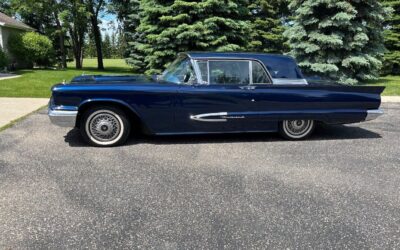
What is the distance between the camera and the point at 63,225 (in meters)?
3.12

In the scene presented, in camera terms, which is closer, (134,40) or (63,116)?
(63,116)

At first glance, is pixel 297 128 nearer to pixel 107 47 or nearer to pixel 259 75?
pixel 259 75

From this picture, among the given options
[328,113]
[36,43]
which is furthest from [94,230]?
[36,43]

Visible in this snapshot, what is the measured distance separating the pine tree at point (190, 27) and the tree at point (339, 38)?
2.40 meters

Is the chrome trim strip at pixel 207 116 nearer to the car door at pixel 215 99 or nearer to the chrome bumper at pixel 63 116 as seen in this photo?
the car door at pixel 215 99

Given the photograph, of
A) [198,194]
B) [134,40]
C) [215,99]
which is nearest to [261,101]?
[215,99]

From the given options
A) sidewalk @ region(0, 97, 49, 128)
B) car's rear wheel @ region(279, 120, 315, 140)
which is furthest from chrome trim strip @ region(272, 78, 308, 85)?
sidewalk @ region(0, 97, 49, 128)

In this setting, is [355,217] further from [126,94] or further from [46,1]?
[46,1]

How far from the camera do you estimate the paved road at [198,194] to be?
9.85ft

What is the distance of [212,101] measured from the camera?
5555 millimetres

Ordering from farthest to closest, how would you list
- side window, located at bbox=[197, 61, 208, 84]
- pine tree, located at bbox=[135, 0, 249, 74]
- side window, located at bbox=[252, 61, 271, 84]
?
pine tree, located at bbox=[135, 0, 249, 74], side window, located at bbox=[252, 61, 271, 84], side window, located at bbox=[197, 61, 208, 84]

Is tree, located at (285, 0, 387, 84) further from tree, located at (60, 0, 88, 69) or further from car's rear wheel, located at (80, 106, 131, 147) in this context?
tree, located at (60, 0, 88, 69)

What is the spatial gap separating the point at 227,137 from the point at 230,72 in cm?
114

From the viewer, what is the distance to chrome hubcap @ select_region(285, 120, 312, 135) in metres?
6.09
